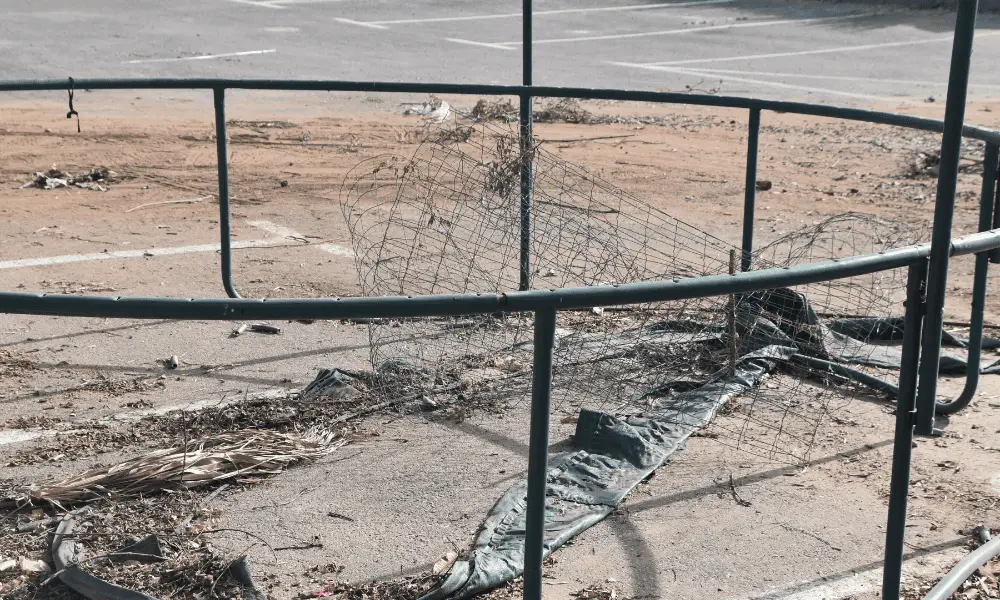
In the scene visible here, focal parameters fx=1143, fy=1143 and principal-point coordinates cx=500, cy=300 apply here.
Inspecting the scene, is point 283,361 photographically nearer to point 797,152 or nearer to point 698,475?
point 698,475

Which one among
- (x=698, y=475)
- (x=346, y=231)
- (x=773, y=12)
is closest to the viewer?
(x=698, y=475)

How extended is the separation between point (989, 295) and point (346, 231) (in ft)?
13.9

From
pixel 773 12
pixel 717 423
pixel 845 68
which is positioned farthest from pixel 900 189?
pixel 773 12

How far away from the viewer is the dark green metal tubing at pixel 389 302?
2016 millimetres

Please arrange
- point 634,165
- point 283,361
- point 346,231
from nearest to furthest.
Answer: point 283,361 → point 346,231 → point 634,165

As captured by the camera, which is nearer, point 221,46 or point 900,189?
point 900,189

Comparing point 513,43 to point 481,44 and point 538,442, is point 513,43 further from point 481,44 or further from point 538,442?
point 538,442

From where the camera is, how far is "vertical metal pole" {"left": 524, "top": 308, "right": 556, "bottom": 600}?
2.23m

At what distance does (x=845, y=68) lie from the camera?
18641 mm

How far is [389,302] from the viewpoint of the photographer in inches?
82.4

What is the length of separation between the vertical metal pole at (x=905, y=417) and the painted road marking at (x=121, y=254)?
18.1ft

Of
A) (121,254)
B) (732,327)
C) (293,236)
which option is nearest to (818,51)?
(293,236)

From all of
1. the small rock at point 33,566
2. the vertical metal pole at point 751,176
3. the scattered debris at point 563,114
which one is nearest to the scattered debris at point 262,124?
the scattered debris at point 563,114

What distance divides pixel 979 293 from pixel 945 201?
1840 mm
